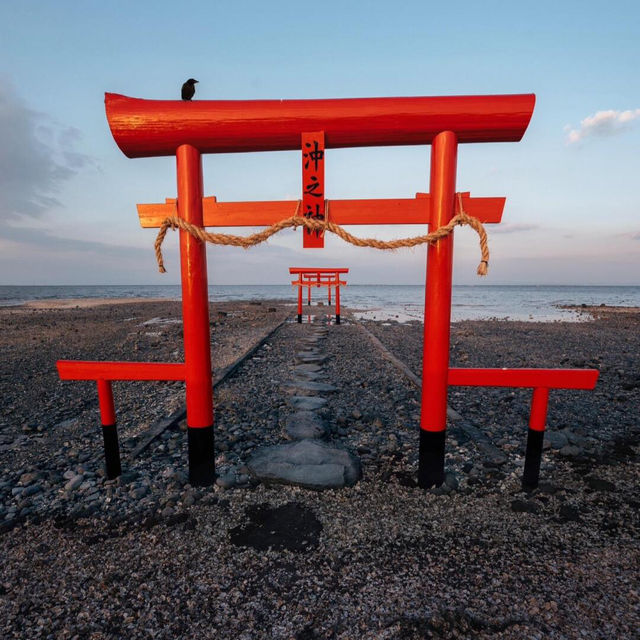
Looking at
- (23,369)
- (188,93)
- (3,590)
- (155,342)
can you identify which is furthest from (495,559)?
(155,342)

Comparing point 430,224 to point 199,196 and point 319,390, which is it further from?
point 319,390

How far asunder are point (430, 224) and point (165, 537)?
279 cm

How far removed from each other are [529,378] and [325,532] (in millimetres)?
1824

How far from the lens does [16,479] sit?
3.12m

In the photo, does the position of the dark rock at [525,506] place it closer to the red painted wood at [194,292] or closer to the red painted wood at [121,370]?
the red painted wood at [194,292]

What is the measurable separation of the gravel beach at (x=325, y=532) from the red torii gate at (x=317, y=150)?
711 mm

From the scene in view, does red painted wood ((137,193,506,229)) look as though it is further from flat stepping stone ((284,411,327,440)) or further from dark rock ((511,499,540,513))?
flat stepping stone ((284,411,327,440))

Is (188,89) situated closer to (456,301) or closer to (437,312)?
(437,312)

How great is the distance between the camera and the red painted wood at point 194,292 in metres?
2.63

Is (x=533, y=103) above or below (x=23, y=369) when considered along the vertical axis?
above

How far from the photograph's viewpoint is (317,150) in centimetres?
258

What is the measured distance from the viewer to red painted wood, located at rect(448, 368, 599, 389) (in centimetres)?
267

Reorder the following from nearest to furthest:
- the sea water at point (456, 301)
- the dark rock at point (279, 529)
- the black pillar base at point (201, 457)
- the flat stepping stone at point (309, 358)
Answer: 1. the dark rock at point (279, 529)
2. the black pillar base at point (201, 457)
3. the flat stepping stone at point (309, 358)
4. the sea water at point (456, 301)

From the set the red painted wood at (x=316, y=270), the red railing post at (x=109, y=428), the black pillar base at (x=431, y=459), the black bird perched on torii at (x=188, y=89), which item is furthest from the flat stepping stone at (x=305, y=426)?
the red painted wood at (x=316, y=270)
